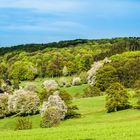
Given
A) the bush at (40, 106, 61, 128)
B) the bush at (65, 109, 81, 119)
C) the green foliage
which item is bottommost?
the bush at (65, 109, 81, 119)

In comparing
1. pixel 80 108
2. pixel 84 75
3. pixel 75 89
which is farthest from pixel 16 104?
pixel 84 75

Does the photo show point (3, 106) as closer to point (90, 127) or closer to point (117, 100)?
point (117, 100)

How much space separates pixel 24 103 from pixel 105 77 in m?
37.6

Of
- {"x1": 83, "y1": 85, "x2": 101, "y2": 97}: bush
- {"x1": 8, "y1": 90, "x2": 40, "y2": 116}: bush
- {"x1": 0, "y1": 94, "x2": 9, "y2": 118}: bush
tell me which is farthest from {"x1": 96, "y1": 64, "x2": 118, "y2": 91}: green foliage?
{"x1": 0, "y1": 94, "x2": 9, "y2": 118}: bush

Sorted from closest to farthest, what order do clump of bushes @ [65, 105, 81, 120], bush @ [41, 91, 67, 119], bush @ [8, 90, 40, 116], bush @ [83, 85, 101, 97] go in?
bush @ [41, 91, 67, 119], clump of bushes @ [65, 105, 81, 120], bush @ [8, 90, 40, 116], bush @ [83, 85, 101, 97]

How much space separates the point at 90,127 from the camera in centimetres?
3481

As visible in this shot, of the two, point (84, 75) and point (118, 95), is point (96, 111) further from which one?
point (84, 75)

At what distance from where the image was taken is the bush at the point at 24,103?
10081 centimetres

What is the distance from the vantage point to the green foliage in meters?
132

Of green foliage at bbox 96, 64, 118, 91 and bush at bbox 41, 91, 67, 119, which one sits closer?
bush at bbox 41, 91, 67, 119

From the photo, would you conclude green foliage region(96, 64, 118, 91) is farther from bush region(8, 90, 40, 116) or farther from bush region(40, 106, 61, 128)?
bush region(40, 106, 61, 128)

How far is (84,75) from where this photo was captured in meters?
168

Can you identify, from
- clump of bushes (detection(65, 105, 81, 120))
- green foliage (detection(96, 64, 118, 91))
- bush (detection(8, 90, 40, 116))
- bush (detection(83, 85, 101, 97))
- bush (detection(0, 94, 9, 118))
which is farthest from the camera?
green foliage (detection(96, 64, 118, 91))

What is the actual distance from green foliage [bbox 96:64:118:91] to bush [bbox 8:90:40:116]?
33.3 meters
